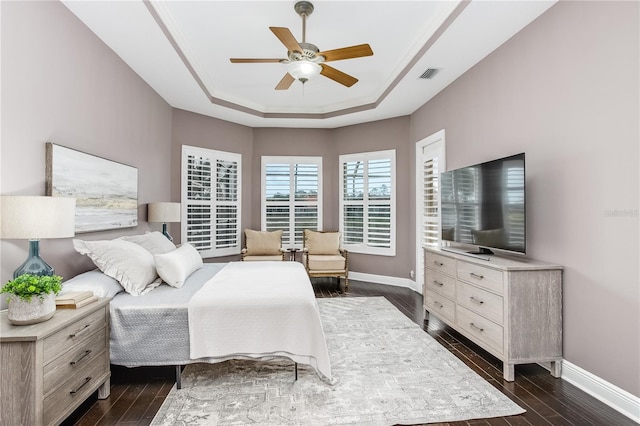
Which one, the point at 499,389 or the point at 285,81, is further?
the point at 285,81

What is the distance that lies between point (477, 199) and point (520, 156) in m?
0.65

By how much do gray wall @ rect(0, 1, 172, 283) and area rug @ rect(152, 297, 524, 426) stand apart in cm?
151

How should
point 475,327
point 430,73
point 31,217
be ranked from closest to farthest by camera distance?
point 31,217 < point 475,327 < point 430,73

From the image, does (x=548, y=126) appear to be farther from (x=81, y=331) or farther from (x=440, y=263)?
(x=81, y=331)

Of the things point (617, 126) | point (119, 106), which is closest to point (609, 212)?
point (617, 126)

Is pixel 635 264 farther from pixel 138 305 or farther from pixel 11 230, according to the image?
pixel 11 230

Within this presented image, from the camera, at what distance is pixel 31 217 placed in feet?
6.04

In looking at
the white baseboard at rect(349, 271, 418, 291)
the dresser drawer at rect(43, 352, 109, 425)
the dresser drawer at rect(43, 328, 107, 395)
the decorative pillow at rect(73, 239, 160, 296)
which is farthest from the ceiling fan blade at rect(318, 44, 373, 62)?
the white baseboard at rect(349, 271, 418, 291)

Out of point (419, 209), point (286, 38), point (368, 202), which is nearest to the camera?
point (286, 38)

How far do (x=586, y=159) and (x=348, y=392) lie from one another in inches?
94.4

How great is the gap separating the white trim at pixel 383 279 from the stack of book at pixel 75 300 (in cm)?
442

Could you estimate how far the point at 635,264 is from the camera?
209 centimetres

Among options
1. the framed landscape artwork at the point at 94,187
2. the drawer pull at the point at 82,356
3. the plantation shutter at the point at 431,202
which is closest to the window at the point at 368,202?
the plantation shutter at the point at 431,202

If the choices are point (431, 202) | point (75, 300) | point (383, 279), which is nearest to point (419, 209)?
point (431, 202)
